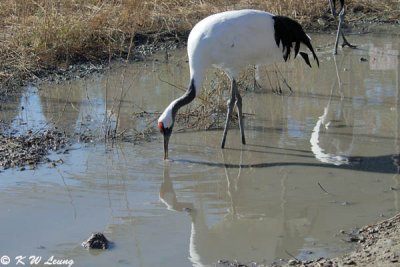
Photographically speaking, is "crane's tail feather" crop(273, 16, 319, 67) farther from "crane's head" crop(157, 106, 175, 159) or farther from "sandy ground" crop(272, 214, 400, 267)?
"sandy ground" crop(272, 214, 400, 267)

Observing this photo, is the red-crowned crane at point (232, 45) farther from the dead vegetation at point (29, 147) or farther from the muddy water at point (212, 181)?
the dead vegetation at point (29, 147)

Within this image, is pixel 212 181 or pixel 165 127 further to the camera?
pixel 165 127

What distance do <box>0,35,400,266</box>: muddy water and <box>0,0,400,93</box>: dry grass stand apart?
88cm

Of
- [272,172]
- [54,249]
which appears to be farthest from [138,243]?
[272,172]

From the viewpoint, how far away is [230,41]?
682 cm

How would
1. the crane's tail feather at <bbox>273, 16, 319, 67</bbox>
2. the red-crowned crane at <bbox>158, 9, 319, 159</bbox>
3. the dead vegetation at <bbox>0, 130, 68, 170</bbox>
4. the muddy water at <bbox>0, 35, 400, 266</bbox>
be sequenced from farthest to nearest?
the crane's tail feather at <bbox>273, 16, 319, 67</bbox> < the red-crowned crane at <bbox>158, 9, 319, 159</bbox> < the dead vegetation at <bbox>0, 130, 68, 170</bbox> < the muddy water at <bbox>0, 35, 400, 266</bbox>

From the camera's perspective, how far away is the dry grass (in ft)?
32.3

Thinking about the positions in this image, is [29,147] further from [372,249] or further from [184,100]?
[372,249]

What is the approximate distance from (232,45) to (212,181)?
1424 mm

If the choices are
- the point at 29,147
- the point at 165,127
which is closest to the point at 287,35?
the point at 165,127

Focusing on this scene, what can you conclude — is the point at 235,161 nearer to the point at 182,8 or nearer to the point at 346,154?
the point at 346,154

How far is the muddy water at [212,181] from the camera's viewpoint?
4906 mm

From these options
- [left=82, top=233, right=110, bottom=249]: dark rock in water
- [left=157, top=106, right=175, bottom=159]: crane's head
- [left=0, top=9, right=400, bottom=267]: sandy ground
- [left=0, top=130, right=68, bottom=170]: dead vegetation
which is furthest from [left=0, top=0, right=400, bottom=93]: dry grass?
[left=0, top=9, right=400, bottom=267]: sandy ground

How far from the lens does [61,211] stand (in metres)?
5.50
